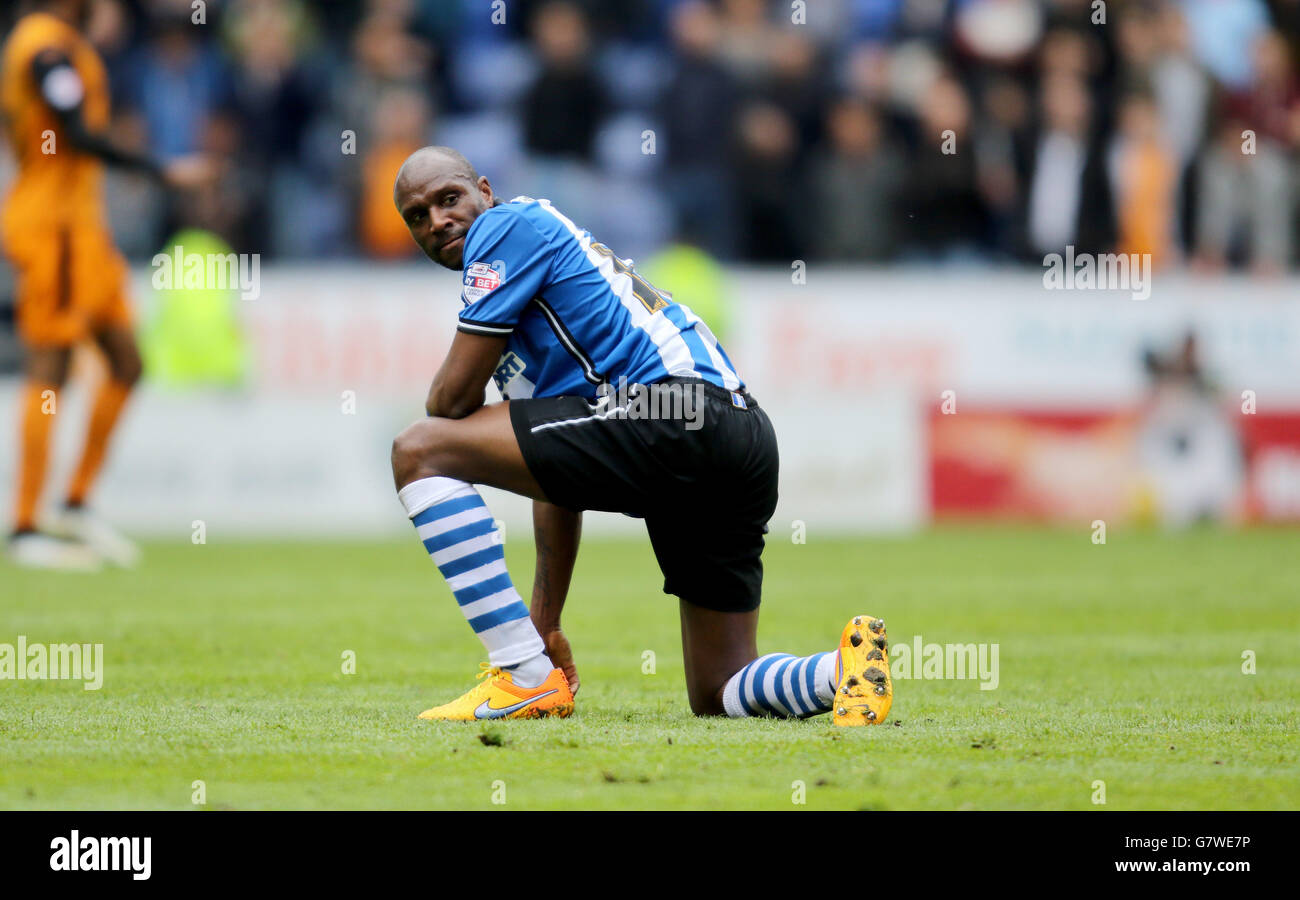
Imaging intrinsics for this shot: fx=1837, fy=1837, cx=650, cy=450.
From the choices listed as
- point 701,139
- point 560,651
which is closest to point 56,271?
point 560,651

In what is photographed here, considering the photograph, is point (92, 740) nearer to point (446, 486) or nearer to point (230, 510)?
point (446, 486)

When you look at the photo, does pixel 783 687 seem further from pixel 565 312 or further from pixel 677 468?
pixel 565 312

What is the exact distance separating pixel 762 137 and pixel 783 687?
11728 millimetres

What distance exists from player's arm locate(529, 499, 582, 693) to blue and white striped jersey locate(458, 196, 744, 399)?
544mm

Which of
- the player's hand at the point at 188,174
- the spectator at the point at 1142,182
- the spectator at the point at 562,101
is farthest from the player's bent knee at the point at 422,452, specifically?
the spectator at the point at 1142,182

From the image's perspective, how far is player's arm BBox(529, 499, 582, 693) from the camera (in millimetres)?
6078

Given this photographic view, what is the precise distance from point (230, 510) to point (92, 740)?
33.3ft

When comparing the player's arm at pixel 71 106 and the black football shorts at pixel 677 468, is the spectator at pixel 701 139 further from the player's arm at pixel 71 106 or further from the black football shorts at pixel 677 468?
the black football shorts at pixel 677 468

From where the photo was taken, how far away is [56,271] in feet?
37.9

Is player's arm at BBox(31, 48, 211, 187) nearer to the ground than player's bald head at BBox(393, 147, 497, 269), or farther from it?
farther from it
